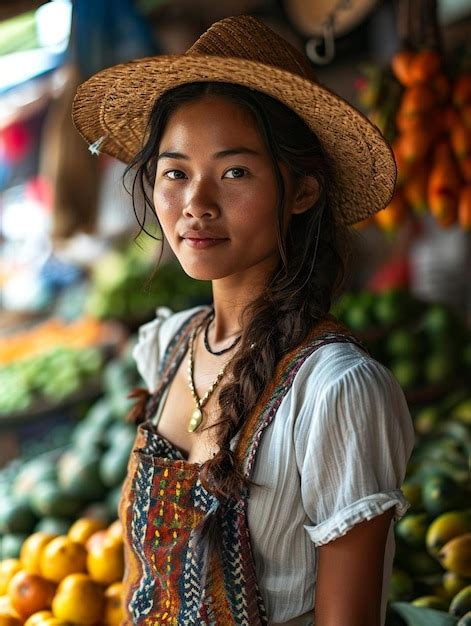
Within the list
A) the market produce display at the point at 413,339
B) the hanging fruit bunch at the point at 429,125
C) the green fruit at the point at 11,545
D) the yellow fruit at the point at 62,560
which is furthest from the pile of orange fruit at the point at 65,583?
the market produce display at the point at 413,339

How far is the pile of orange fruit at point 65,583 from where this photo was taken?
2.05 m

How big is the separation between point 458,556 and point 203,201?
117 centimetres

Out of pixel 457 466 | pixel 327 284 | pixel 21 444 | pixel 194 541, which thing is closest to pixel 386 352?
pixel 457 466

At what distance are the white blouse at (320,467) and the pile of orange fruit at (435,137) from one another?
159 cm

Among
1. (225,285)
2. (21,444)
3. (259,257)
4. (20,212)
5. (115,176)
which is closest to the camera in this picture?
(259,257)

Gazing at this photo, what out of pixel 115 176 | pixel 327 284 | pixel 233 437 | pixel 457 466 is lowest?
pixel 457 466

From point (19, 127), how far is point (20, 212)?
908mm

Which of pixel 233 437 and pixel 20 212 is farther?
pixel 20 212

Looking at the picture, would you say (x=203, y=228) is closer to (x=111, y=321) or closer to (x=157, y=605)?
(x=157, y=605)

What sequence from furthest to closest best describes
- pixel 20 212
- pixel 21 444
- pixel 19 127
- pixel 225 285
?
pixel 20 212
pixel 19 127
pixel 21 444
pixel 225 285

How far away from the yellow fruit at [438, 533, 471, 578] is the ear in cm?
101

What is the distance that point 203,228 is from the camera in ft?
4.61

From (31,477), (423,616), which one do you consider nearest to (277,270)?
(423,616)

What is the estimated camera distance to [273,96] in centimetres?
142
